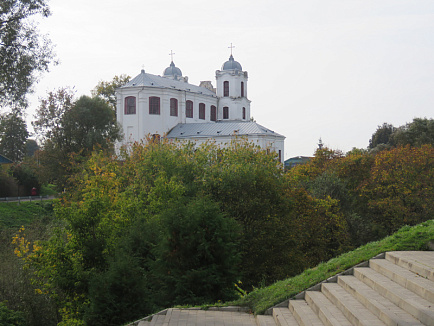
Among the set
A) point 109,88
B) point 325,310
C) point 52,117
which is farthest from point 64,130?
point 325,310

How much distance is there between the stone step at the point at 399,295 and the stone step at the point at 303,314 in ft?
4.56

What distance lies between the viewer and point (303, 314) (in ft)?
33.4

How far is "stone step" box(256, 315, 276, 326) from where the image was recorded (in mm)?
10384

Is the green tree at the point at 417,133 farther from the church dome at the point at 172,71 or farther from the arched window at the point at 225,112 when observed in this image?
the church dome at the point at 172,71

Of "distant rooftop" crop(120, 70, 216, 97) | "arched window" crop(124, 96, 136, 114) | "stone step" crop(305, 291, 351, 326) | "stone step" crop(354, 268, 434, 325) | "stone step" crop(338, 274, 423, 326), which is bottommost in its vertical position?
"stone step" crop(305, 291, 351, 326)

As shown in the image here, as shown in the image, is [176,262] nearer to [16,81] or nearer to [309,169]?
[16,81]

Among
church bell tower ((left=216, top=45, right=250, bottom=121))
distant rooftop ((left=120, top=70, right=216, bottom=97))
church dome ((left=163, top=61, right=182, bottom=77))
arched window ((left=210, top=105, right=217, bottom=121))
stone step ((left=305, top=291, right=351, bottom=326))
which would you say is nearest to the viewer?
stone step ((left=305, top=291, right=351, bottom=326))

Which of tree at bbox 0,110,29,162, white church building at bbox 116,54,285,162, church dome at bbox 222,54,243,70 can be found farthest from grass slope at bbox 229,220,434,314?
tree at bbox 0,110,29,162

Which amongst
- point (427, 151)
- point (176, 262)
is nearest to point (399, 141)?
point (427, 151)

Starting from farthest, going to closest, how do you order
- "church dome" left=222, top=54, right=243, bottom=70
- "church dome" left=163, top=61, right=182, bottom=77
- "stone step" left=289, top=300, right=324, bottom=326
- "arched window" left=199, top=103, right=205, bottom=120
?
"church dome" left=163, top=61, right=182, bottom=77, "church dome" left=222, top=54, right=243, bottom=70, "arched window" left=199, top=103, right=205, bottom=120, "stone step" left=289, top=300, right=324, bottom=326

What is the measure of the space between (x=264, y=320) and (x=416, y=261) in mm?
A: 3486

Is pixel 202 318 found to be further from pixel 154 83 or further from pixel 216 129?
pixel 154 83

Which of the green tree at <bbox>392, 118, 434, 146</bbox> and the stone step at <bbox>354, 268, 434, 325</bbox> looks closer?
the stone step at <bbox>354, 268, 434, 325</bbox>

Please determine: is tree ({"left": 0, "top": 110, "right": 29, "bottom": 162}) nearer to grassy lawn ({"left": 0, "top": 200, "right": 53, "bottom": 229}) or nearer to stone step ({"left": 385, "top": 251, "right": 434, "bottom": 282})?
grassy lawn ({"left": 0, "top": 200, "right": 53, "bottom": 229})
